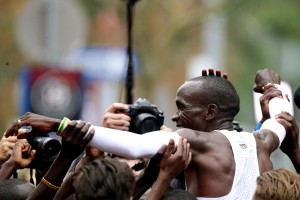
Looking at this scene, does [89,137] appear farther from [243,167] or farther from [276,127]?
[276,127]

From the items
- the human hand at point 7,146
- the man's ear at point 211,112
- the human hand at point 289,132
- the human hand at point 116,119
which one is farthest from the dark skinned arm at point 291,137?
the human hand at point 7,146

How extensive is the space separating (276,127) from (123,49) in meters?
18.0

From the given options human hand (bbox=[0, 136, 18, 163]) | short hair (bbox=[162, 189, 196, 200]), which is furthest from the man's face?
human hand (bbox=[0, 136, 18, 163])

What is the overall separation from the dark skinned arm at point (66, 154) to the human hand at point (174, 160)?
44cm

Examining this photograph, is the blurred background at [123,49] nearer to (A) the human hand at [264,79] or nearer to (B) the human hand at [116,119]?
(A) the human hand at [264,79]

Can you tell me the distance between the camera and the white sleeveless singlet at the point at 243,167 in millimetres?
7438

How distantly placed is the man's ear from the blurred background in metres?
1.68

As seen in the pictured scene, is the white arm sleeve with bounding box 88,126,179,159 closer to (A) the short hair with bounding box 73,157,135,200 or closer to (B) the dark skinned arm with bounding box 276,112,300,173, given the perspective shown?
(A) the short hair with bounding box 73,157,135,200

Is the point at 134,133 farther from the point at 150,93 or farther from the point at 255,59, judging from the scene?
the point at 255,59

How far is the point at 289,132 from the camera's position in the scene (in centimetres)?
809

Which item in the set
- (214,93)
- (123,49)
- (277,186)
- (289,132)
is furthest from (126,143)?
(123,49)

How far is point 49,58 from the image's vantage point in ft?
52.5

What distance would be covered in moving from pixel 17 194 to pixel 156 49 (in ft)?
57.2

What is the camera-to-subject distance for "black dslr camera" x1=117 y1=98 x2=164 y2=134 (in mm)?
7957
